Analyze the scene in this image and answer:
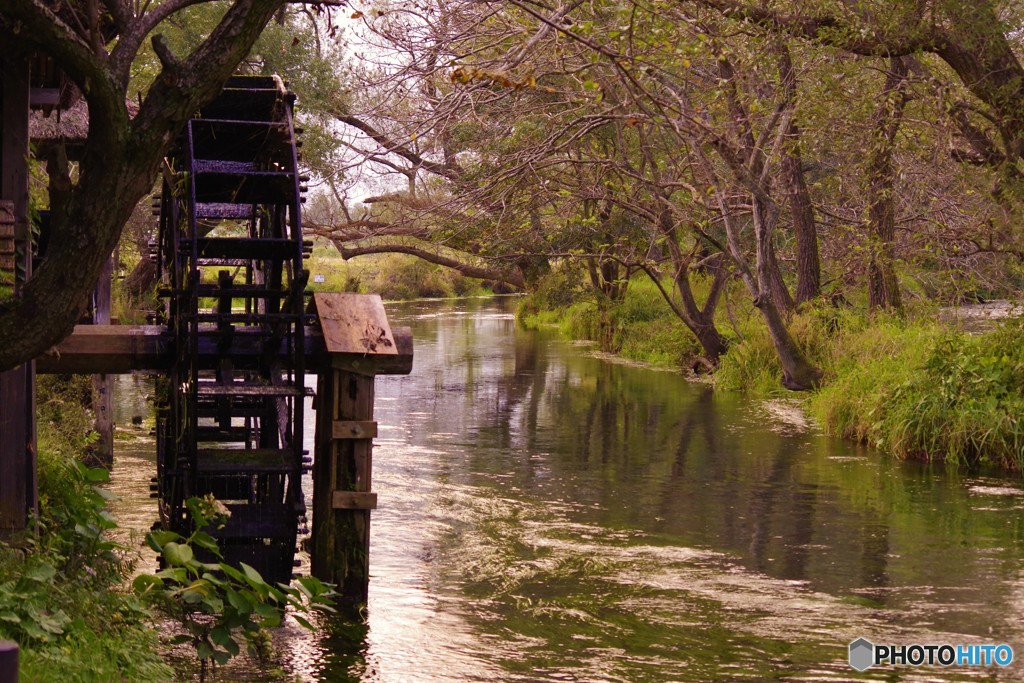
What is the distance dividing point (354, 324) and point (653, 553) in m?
3.60

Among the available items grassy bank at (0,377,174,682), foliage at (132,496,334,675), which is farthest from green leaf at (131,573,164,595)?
grassy bank at (0,377,174,682)

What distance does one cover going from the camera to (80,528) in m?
6.95

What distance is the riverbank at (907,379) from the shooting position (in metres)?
14.0

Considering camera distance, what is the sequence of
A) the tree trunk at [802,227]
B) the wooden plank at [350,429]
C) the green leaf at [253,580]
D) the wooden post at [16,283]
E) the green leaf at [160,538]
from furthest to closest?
the tree trunk at [802,227], the wooden plank at [350,429], the wooden post at [16,283], the green leaf at [160,538], the green leaf at [253,580]

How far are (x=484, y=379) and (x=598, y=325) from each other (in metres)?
7.09

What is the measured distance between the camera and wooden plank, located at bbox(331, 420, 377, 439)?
318 inches

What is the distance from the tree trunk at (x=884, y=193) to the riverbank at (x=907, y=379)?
0.49 metres

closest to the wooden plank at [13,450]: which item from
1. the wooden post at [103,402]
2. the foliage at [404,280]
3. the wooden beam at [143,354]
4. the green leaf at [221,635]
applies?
the wooden beam at [143,354]

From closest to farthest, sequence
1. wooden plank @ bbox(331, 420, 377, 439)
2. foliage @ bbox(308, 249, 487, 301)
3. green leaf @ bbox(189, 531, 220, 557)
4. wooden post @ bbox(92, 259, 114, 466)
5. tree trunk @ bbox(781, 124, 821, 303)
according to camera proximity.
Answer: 1. green leaf @ bbox(189, 531, 220, 557)
2. wooden plank @ bbox(331, 420, 377, 439)
3. wooden post @ bbox(92, 259, 114, 466)
4. tree trunk @ bbox(781, 124, 821, 303)
5. foliage @ bbox(308, 249, 487, 301)

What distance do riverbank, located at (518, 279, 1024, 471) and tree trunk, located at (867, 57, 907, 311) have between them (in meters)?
0.49

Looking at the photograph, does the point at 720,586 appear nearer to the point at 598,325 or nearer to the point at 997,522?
the point at 997,522

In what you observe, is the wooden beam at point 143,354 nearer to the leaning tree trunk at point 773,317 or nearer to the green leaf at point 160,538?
the green leaf at point 160,538

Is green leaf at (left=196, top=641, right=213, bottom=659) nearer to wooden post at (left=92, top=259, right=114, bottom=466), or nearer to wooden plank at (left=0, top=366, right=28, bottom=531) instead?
wooden plank at (left=0, top=366, right=28, bottom=531)

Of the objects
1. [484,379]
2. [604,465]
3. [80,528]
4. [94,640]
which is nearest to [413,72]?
[604,465]
